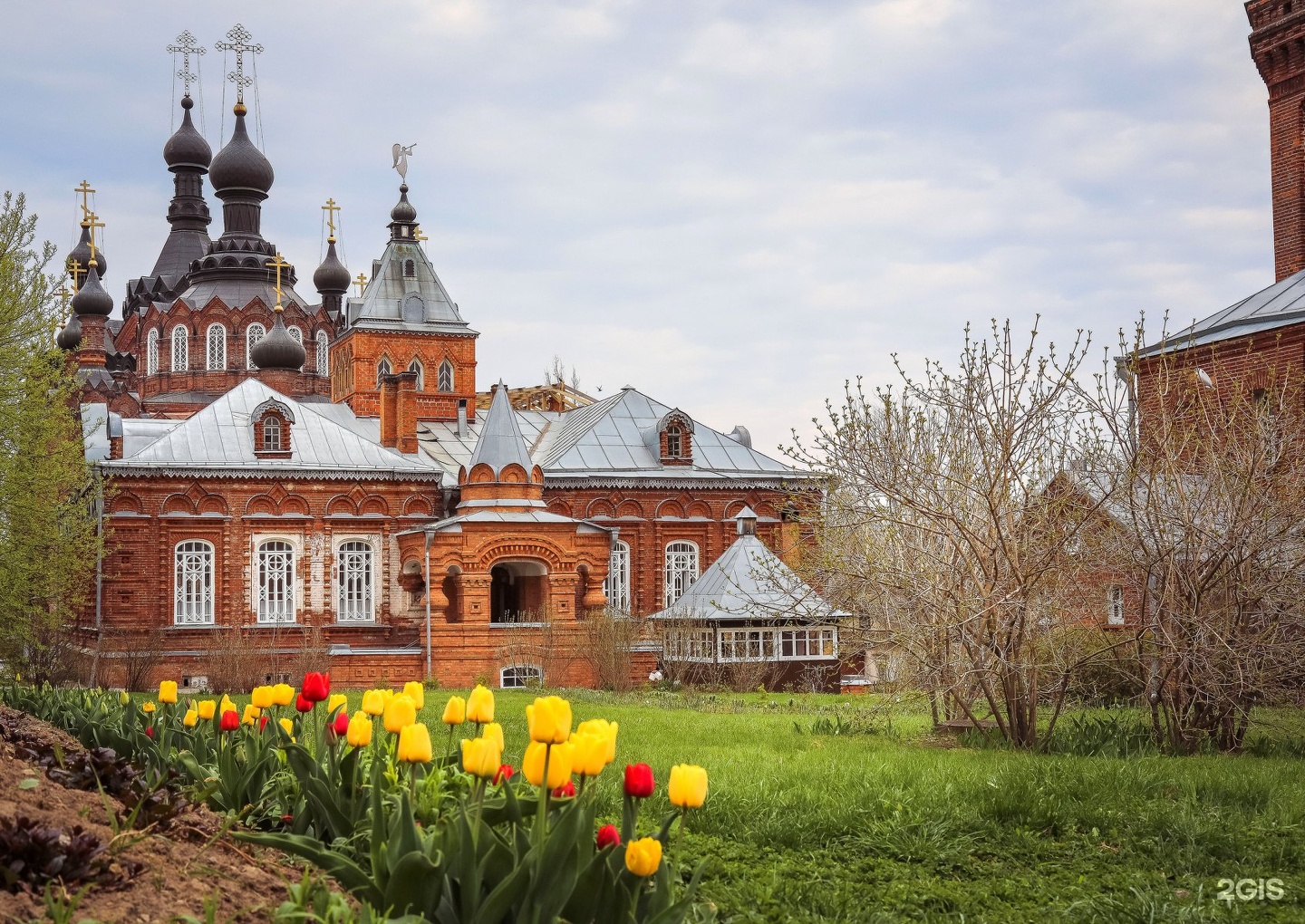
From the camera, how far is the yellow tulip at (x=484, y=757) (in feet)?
14.6

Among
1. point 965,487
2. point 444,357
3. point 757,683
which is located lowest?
point 757,683

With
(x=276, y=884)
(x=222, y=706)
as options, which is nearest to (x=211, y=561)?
(x=222, y=706)

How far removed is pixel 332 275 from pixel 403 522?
67.0 feet

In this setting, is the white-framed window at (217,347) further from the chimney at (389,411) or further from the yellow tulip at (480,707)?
the yellow tulip at (480,707)

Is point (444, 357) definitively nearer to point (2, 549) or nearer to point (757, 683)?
point (757, 683)

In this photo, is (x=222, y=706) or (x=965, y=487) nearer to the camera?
(x=222, y=706)

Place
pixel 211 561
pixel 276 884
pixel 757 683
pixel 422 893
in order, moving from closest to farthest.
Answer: pixel 422 893 < pixel 276 884 < pixel 757 683 < pixel 211 561

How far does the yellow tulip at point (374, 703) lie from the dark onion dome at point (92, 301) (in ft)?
136

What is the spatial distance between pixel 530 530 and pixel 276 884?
78.8 feet

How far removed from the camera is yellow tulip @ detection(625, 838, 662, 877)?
13.5ft

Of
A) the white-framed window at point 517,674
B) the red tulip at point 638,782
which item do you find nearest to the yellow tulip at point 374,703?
the red tulip at point 638,782

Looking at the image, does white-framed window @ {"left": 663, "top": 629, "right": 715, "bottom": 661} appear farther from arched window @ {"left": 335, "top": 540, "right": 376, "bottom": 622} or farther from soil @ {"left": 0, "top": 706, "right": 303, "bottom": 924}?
soil @ {"left": 0, "top": 706, "right": 303, "bottom": 924}

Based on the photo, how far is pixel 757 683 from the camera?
976 inches

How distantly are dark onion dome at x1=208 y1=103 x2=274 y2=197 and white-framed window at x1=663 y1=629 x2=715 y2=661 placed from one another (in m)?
26.7
